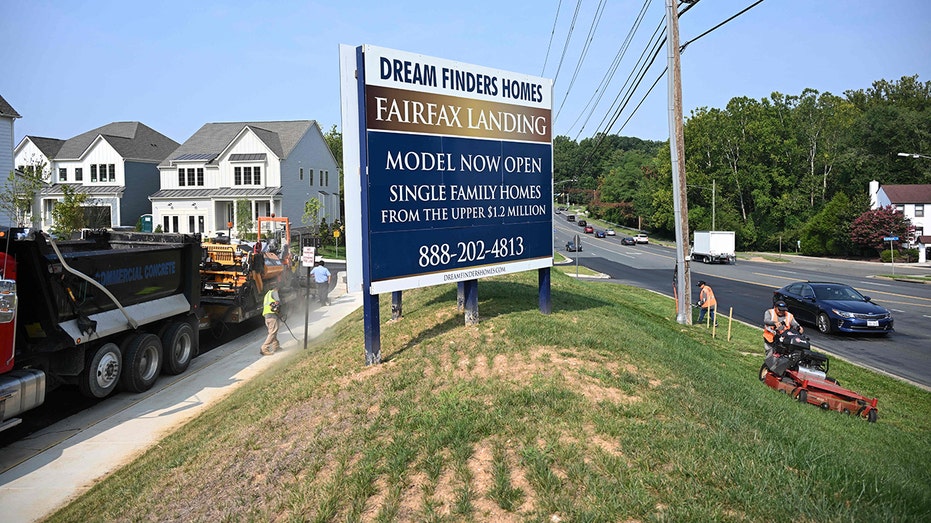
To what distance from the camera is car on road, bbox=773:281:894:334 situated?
17.1m

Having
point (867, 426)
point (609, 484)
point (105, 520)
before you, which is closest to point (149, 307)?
point (105, 520)

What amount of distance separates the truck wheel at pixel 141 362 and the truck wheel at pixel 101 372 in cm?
14

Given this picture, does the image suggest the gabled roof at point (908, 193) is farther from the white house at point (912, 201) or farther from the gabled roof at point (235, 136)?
the gabled roof at point (235, 136)

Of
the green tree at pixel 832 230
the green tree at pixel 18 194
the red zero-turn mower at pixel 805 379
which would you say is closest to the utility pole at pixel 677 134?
the red zero-turn mower at pixel 805 379

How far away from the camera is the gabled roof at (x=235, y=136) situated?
148 ft

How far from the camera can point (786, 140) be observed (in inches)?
2862

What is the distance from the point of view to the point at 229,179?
148 ft

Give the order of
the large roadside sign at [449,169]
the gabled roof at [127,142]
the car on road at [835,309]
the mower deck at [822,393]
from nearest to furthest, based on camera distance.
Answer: the large roadside sign at [449,169] → the mower deck at [822,393] → the car on road at [835,309] → the gabled roof at [127,142]

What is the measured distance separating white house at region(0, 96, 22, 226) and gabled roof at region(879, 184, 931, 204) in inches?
2712

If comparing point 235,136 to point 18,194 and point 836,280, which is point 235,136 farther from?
point 836,280

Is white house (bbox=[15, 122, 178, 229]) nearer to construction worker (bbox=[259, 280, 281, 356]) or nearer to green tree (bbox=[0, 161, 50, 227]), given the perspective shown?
green tree (bbox=[0, 161, 50, 227])

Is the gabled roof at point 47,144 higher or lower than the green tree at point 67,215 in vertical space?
higher

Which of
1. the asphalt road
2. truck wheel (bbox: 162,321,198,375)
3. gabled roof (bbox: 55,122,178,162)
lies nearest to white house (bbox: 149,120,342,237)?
gabled roof (bbox: 55,122,178,162)

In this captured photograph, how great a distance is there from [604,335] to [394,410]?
396 cm
